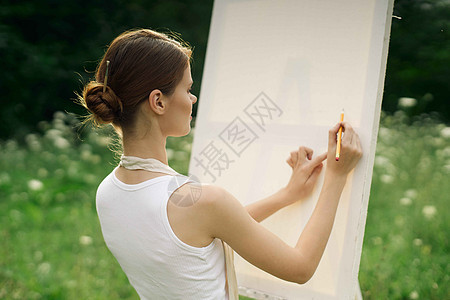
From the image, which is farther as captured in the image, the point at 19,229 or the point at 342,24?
the point at 19,229

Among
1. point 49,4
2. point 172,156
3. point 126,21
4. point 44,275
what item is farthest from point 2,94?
point 44,275

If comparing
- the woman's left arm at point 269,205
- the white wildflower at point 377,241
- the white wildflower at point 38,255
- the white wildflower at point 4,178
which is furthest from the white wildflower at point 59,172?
the woman's left arm at point 269,205

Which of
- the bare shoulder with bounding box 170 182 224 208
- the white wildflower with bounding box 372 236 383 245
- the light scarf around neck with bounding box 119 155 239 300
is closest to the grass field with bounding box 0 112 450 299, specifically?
the white wildflower with bounding box 372 236 383 245

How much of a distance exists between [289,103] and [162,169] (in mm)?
526

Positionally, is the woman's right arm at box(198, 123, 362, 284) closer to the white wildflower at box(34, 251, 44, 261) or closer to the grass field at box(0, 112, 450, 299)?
the grass field at box(0, 112, 450, 299)

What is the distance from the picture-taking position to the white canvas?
130 cm

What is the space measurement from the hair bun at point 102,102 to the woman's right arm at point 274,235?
30 centimetres

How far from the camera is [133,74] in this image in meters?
1.12

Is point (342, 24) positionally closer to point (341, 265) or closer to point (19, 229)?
point (341, 265)

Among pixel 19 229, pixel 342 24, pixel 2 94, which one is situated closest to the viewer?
pixel 342 24

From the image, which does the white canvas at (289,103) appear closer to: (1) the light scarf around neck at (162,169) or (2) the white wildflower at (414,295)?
(1) the light scarf around neck at (162,169)

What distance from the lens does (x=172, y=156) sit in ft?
13.7

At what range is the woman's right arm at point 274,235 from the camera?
1.06m

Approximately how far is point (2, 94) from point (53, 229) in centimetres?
302
